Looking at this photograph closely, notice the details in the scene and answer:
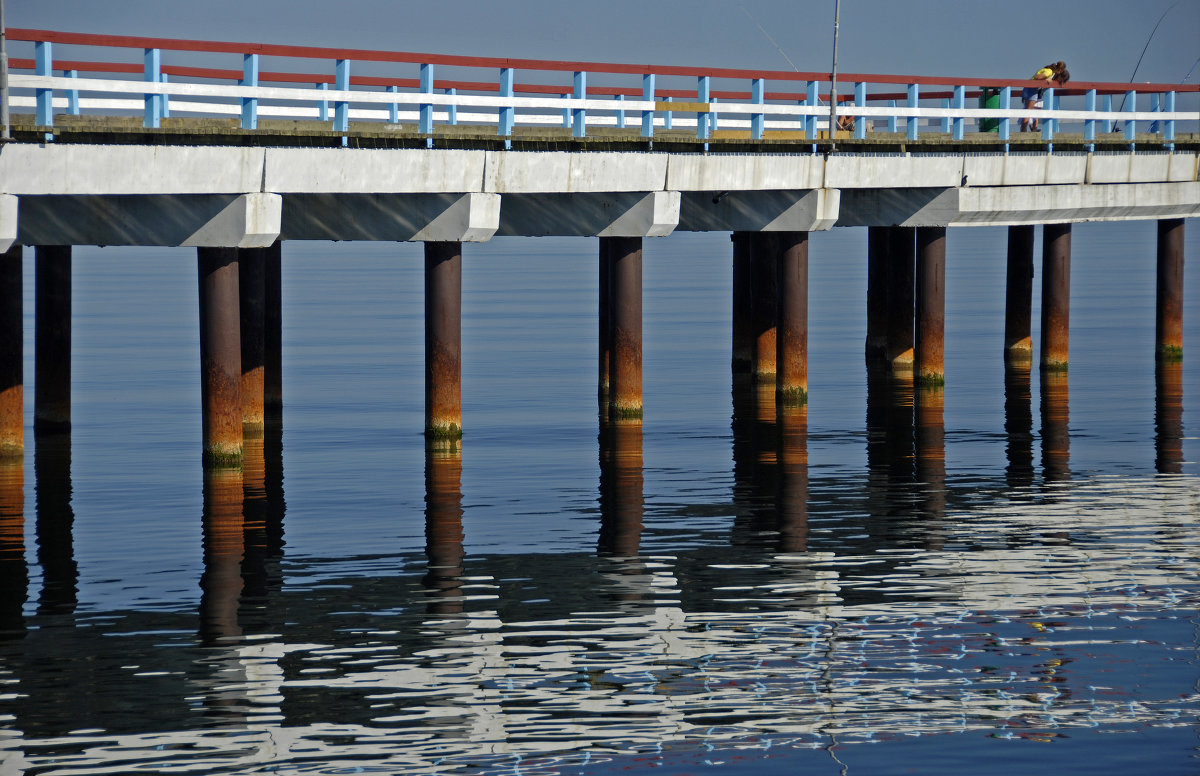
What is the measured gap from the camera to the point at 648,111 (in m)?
27.0

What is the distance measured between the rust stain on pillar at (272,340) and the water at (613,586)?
2.05 feet

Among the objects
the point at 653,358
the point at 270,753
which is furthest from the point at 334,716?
the point at 653,358

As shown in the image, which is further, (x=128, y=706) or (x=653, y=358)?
(x=653, y=358)

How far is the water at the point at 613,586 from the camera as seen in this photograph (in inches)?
480

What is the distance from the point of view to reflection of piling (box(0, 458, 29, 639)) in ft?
50.9

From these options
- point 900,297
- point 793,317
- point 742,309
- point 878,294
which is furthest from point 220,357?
point 878,294

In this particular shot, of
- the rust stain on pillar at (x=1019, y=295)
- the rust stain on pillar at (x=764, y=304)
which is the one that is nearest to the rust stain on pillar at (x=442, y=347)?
the rust stain on pillar at (x=764, y=304)

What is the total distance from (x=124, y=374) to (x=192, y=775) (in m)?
26.3

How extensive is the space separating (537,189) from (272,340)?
19.2 ft

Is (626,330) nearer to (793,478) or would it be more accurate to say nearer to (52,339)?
(793,478)

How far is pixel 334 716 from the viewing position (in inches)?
492

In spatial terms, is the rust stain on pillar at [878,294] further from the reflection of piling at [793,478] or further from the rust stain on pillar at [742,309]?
the reflection of piling at [793,478]

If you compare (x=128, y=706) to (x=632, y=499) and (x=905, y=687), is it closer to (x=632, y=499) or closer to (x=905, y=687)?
(x=905, y=687)

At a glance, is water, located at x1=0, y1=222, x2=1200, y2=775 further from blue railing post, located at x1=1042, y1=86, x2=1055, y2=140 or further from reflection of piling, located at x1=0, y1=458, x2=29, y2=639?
blue railing post, located at x1=1042, y1=86, x2=1055, y2=140
